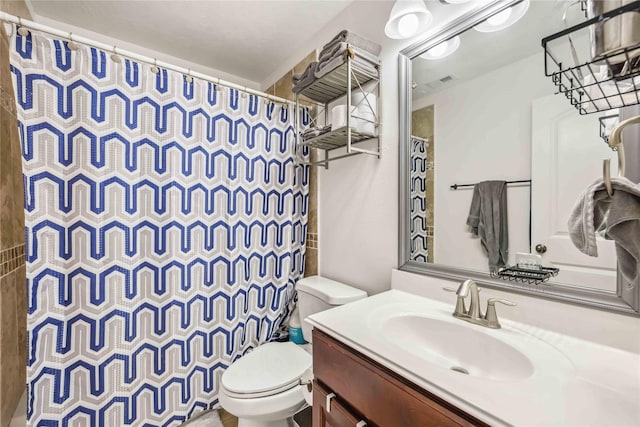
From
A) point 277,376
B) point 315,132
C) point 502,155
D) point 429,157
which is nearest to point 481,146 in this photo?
point 502,155

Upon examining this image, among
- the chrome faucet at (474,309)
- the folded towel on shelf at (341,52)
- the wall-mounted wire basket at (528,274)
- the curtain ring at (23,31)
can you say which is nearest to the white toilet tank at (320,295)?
the chrome faucet at (474,309)

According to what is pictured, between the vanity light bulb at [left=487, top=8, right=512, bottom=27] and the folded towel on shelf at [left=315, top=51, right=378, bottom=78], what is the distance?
48 centimetres

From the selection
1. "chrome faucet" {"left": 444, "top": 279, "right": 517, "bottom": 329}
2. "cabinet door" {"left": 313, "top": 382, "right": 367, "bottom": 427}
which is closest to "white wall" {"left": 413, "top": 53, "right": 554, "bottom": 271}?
"chrome faucet" {"left": 444, "top": 279, "right": 517, "bottom": 329}

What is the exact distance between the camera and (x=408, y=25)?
3.61ft

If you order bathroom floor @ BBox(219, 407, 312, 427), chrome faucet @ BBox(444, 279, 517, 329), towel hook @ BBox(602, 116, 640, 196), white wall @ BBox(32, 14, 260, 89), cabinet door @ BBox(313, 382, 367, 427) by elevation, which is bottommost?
bathroom floor @ BBox(219, 407, 312, 427)

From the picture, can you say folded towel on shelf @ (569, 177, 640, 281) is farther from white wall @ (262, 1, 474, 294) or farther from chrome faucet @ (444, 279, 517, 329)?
white wall @ (262, 1, 474, 294)

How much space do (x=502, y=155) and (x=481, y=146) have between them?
8 cm

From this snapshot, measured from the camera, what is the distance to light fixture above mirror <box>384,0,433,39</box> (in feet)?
3.34

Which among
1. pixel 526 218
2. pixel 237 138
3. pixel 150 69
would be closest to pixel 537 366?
pixel 526 218

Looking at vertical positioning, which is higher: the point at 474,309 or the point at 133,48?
the point at 133,48

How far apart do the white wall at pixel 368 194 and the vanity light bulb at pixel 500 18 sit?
0.13m

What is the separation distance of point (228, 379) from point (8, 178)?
56.9 inches

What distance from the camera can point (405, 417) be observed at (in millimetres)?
615

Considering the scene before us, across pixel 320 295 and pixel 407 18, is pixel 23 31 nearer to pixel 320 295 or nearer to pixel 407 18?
pixel 407 18
